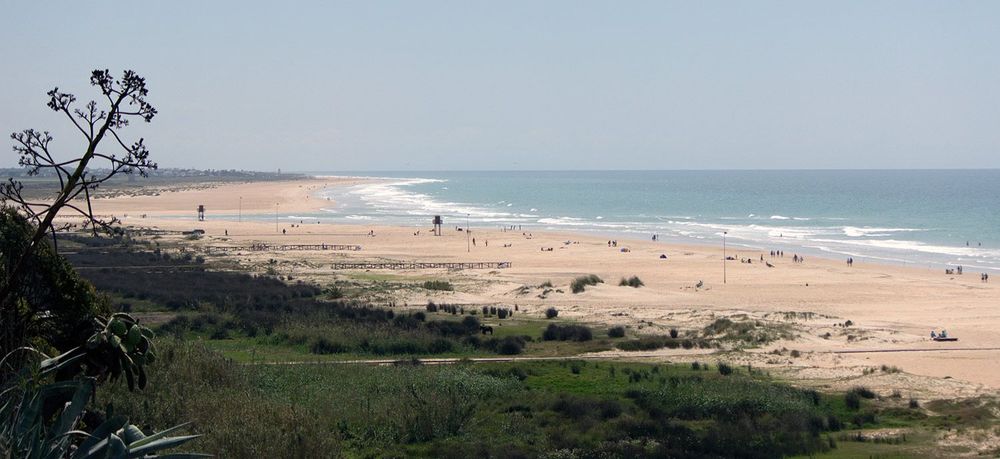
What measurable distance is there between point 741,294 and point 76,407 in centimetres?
3852

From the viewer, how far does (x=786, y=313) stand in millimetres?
36000

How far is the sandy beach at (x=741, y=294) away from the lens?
2639 centimetres

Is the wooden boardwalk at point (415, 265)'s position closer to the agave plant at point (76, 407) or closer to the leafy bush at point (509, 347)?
the leafy bush at point (509, 347)

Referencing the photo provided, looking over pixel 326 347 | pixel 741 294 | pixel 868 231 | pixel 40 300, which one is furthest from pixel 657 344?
pixel 868 231

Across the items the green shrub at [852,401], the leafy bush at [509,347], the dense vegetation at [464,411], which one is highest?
the dense vegetation at [464,411]

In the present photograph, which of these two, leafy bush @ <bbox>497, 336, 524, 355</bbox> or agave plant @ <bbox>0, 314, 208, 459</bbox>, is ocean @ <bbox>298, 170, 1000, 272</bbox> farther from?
agave plant @ <bbox>0, 314, 208, 459</bbox>

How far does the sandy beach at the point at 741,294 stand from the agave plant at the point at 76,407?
61.0 ft

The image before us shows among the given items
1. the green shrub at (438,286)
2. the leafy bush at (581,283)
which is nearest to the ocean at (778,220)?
the leafy bush at (581,283)

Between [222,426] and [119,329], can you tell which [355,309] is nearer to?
[222,426]

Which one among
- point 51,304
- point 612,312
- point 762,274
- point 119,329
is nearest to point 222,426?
point 51,304

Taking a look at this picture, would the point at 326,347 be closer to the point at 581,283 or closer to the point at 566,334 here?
the point at 566,334

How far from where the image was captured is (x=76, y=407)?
7.16 m

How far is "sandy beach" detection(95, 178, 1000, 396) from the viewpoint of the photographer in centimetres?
2639

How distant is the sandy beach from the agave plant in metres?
18.6
